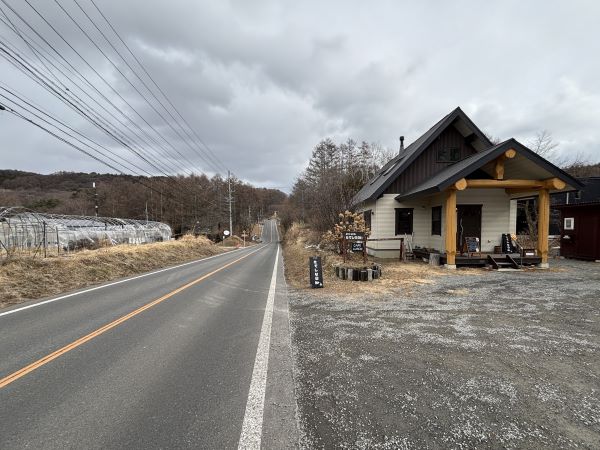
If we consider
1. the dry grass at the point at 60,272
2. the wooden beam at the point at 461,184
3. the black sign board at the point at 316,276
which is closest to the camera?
the dry grass at the point at 60,272

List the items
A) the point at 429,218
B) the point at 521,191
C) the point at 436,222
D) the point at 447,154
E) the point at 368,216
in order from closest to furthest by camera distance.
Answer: the point at 521,191, the point at 436,222, the point at 429,218, the point at 447,154, the point at 368,216

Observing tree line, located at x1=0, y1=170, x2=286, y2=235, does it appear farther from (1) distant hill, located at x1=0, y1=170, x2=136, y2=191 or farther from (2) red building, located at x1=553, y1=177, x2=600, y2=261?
Answer: (2) red building, located at x1=553, y1=177, x2=600, y2=261

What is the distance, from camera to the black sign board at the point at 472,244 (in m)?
14.6

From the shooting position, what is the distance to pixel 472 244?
1465 centimetres

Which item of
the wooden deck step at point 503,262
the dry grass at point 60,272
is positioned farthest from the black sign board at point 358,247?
the dry grass at point 60,272

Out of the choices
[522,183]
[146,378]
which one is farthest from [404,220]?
[146,378]

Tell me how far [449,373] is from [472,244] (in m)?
12.7

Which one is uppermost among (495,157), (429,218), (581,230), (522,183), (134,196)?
(134,196)

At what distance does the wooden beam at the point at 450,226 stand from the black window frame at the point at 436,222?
2.74 meters

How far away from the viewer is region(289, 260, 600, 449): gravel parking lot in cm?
266

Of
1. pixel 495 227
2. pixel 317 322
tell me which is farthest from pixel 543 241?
pixel 317 322

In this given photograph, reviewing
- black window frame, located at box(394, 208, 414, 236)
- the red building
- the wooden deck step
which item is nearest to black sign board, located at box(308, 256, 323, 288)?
the wooden deck step

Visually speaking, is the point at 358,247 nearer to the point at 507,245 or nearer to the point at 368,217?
the point at 368,217

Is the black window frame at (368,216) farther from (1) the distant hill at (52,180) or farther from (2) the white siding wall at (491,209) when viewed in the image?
(1) the distant hill at (52,180)
